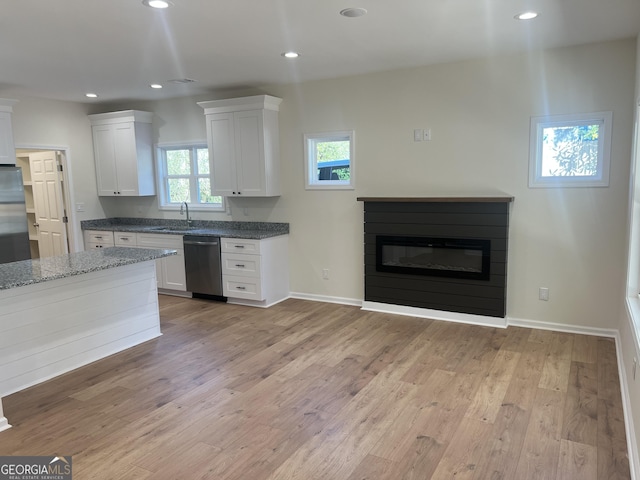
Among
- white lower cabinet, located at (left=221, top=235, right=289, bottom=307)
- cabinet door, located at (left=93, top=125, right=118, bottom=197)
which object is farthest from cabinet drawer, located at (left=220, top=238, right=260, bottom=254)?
cabinet door, located at (left=93, top=125, right=118, bottom=197)

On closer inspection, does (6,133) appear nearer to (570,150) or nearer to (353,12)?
(353,12)

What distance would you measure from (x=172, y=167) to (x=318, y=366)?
4145 mm

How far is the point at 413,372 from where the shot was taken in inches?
137

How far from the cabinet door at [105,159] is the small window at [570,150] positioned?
17.6 ft

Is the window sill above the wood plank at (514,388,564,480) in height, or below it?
above

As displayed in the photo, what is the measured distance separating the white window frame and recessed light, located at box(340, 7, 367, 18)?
3.45m

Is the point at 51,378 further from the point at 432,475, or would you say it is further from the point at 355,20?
the point at 355,20

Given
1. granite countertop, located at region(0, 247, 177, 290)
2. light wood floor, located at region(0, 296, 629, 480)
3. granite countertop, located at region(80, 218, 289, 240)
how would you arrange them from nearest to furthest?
1. light wood floor, located at region(0, 296, 629, 480)
2. granite countertop, located at region(0, 247, 177, 290)
3. granite countertop, located at region(80, 218, 289, 240)

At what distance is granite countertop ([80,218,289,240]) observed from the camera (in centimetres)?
548

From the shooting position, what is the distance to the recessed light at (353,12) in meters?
2.98

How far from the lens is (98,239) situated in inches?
253

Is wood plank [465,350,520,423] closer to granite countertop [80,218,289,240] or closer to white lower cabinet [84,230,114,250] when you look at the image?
granite countertop [80,218,289,240]

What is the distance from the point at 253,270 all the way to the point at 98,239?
262 centimetres

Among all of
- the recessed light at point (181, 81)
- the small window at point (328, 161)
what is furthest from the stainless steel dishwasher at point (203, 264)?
the recessed light at point (181, 81)
